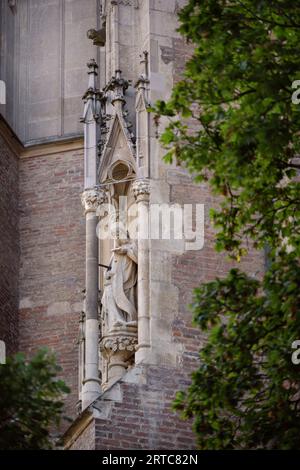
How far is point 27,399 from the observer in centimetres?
2044

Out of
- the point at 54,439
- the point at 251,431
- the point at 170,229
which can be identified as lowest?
the point at 251,431

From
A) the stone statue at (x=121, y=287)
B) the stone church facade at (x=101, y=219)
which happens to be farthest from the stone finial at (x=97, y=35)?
the stone statue at (x=121, y=287)

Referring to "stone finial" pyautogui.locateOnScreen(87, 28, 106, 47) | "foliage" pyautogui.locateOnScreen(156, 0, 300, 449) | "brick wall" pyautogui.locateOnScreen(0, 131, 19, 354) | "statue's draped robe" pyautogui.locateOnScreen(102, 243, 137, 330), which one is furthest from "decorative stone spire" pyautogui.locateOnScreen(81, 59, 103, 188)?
"foliage" pyautogui.locateOnScreen(156, 0, 300, 449)

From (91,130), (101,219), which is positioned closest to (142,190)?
(101,219)

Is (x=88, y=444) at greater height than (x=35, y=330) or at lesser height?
lesser

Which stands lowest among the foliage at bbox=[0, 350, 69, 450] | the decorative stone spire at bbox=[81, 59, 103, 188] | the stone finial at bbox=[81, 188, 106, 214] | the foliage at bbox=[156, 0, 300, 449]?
the foliage at bbox=[0, 350, 69, 450]

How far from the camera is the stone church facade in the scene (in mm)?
24219

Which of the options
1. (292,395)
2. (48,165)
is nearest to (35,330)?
(48,165)

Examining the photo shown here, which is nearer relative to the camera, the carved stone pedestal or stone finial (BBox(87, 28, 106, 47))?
the carved stone pedestal

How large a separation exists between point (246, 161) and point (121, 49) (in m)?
6.52

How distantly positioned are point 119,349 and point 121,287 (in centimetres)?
94

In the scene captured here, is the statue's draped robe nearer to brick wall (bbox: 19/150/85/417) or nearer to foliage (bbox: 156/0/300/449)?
brick wall (bbox: 19/150/85/417)

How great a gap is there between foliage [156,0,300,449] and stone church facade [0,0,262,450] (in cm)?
266

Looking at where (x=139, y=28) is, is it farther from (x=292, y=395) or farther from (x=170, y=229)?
(x=292, y=395)
